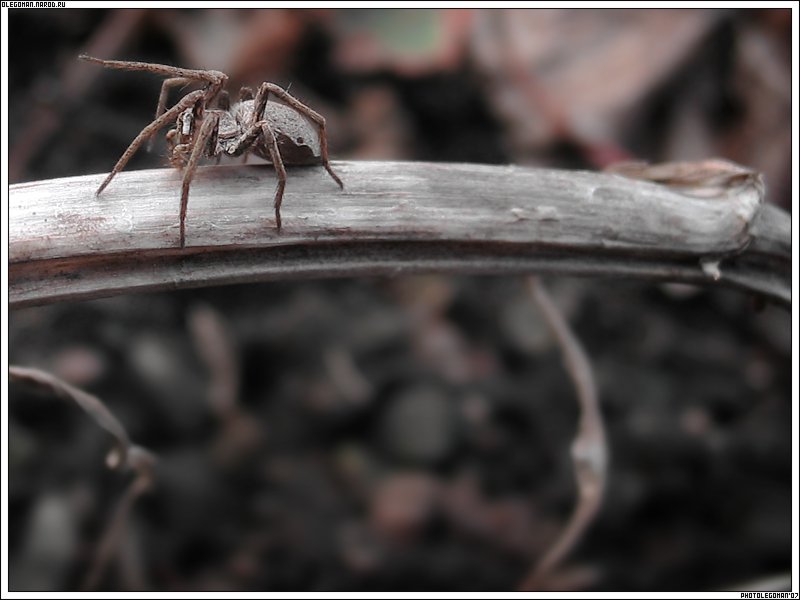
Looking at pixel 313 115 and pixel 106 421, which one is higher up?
pixel 313 115

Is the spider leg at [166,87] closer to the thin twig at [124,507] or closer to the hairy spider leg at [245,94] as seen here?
the hairy spider leg at [245,94]

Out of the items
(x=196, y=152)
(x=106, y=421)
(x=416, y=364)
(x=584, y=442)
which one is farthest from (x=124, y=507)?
(x=416, y=364)

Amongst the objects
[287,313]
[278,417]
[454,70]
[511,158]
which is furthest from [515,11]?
[278,417]

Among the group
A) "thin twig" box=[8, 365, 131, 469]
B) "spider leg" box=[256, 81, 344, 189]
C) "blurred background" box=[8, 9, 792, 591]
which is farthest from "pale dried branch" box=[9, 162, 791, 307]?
"blurred background" box=[8, 9, 792, 591]

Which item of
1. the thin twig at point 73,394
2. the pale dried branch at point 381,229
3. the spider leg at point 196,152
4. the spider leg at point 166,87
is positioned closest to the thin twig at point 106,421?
the thin twig at point 73,394

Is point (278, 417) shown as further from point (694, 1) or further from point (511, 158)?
point (694, 1)

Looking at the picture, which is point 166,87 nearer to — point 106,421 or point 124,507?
point 106,421

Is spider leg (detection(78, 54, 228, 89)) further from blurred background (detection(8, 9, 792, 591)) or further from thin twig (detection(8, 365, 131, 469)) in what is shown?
blurred background (detection(8, 9, 792, 591))
